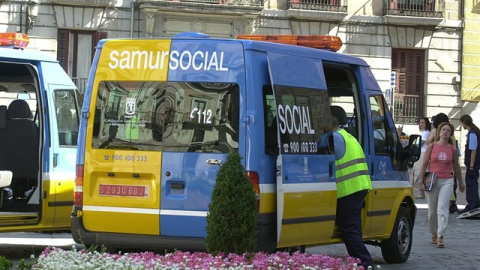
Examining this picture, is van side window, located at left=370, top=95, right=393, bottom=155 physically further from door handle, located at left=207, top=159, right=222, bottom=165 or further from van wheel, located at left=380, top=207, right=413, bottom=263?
door handle, located at left=207, top=159, right=222, bottom=165

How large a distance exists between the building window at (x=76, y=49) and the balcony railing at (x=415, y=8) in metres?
9.22

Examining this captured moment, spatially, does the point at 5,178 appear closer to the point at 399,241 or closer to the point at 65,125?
the point at 65,125

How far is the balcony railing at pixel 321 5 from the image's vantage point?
37250mm

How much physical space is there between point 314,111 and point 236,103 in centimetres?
116

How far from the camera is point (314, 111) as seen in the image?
11.6 metres

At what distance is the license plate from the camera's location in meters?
11.0

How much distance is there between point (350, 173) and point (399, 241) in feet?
7.68

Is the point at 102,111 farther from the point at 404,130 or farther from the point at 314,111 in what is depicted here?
the point at 404,130

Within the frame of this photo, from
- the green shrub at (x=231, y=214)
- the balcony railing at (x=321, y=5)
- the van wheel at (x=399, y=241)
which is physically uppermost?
the balcony railing at (x=321, y=5)

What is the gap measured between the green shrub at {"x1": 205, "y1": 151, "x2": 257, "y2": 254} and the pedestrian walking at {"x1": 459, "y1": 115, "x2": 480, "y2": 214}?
1244 cm

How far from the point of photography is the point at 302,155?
11242 millimetres

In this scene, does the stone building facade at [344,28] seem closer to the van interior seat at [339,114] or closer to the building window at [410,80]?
the building window at [410,80]

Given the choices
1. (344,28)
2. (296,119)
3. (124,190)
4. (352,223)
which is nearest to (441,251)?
(352,223)

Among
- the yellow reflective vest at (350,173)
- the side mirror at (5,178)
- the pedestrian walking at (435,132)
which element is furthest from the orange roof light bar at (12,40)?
the pedestrian walking at (435,132)
